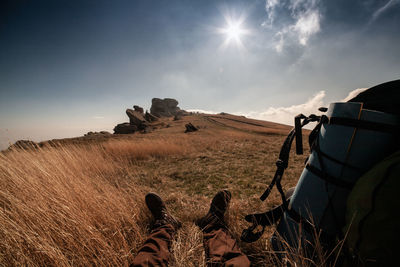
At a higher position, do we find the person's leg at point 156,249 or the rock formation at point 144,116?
the rock formation at point 144,116

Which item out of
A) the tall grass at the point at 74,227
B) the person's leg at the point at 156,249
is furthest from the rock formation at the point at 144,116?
the person's leg at the point at 156,249

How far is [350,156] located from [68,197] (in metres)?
2.70

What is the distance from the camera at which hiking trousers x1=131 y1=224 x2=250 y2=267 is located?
126 cm

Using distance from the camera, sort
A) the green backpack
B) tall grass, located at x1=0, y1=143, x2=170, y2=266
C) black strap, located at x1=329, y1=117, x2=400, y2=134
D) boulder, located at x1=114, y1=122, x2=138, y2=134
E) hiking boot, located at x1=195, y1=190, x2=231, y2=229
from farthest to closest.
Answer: boulder, located at x1=114, y1=122, x2=138, y2=134, hiking boot, located at x1=195, y1=190, x2=231, y2=229, tall grass, located at x1=0, y1=143, x2=170, y2=266, black strap, located at x1=329, y1=117, x2=400, y2=134, the green backpack

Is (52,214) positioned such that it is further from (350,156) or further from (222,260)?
(350,156)

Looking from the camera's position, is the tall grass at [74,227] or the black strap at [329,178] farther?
the tall grass at [74,227]

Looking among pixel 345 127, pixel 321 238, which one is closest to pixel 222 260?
pixel 321 238

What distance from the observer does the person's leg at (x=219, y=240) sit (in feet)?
4.23

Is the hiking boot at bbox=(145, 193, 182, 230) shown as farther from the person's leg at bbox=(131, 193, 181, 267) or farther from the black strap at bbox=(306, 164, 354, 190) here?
the black strap at bbox=(306, 164, 354, 190)

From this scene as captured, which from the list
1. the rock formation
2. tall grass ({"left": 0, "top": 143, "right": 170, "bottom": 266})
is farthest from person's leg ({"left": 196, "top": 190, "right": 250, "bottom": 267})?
the rock formation

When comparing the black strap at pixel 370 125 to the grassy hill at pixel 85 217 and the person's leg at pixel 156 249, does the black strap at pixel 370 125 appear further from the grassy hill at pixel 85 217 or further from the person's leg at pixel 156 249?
the person's leg at pixel 156 249

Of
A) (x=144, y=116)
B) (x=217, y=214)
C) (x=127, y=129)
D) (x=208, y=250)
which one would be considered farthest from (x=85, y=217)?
(x=144, y=116)

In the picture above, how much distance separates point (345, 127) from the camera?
3.03 ft

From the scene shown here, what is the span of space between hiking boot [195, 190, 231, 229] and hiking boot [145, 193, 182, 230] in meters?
0.35
